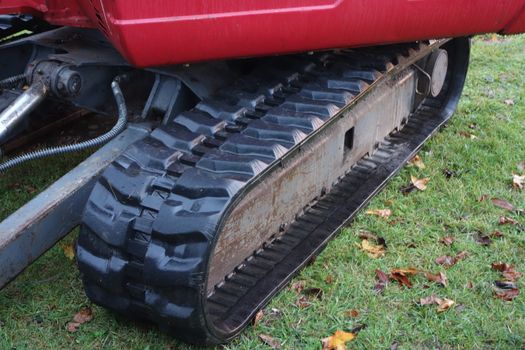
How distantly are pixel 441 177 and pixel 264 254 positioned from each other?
137 cm

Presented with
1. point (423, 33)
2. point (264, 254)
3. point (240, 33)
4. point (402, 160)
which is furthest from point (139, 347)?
point (402, 160)

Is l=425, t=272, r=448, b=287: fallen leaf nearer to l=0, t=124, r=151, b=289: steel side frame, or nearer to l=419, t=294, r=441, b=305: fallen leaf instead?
l=419, t=294, r=441, b=305: fallen leaf

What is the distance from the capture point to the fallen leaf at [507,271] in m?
3.10

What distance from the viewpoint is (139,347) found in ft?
8.79

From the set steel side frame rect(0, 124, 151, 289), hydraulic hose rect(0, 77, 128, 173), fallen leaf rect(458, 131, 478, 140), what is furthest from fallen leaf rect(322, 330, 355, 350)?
fallen leaf rect(458, 131, 478, 140)

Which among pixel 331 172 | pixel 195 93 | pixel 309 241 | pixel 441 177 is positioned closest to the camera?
pixel 195 93

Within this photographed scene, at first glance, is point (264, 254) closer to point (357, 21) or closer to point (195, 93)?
point (195, 93)

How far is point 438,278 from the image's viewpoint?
3.09m

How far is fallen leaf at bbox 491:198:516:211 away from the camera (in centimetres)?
366

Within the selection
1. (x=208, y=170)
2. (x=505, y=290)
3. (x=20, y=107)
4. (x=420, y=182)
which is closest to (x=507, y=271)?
(x=505, y=290)

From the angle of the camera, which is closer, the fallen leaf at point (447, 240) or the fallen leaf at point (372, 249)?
the fallen leaf at point (372, 249)

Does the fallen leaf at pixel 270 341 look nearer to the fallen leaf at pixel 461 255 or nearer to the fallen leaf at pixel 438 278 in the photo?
the fallen leaf at pixel 438 278

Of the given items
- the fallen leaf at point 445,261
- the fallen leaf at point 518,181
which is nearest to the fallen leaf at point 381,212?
the fallen leaf at point 445,261

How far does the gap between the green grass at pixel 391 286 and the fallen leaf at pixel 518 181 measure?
0.14ft
